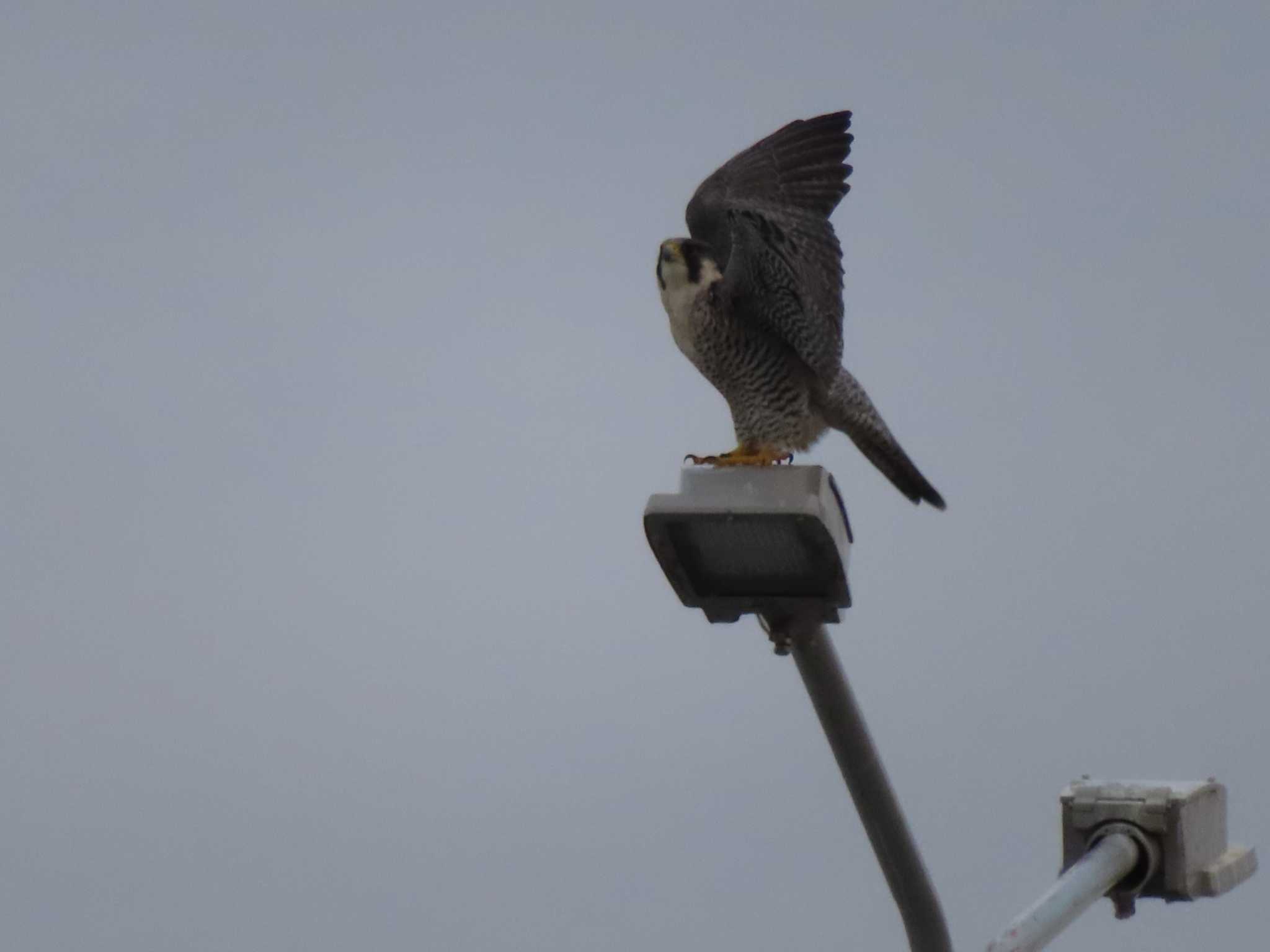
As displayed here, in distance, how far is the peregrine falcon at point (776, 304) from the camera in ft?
25.3

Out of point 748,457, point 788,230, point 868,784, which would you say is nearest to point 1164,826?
point 868,784

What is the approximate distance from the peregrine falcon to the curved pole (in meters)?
3.46

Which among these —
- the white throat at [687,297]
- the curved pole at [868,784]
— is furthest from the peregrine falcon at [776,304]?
the curved pole at [868,784]

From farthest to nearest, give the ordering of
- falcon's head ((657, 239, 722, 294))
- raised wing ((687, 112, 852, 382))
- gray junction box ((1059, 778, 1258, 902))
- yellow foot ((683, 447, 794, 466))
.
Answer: falcon's head ((657, 239, 722, 294)) → raised wing ((687, 112, 852, 382)) → yellow foot ((683, 447, 794, 466)) → gray junction box ((1059, 778, 1258, 902))

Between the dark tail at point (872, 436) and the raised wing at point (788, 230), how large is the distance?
187 millimetres

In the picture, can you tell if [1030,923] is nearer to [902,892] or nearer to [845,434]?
[902,892]

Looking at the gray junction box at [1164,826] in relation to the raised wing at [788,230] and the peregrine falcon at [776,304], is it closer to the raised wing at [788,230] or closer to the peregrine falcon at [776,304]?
the peregrine falcon at [776,304]

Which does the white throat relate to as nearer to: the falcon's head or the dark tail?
the falcon's head

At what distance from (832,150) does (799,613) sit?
4.53 meters

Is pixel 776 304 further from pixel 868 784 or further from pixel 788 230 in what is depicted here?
pixel 868 784

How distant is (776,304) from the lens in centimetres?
770

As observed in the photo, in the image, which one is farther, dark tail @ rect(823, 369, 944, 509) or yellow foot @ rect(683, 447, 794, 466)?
dark tail @ rect(823, 369, 944, 509)

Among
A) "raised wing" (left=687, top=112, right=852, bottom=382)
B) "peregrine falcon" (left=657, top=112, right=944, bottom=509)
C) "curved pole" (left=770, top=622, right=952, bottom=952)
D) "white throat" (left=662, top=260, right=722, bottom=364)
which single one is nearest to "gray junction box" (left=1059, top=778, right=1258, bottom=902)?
"curved pole" (left=770, top=622, right=952, bottom=952)

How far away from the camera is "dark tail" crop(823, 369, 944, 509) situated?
304 inches
